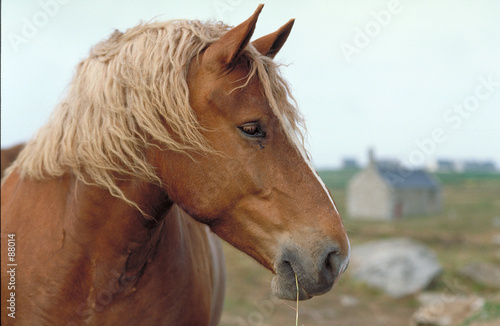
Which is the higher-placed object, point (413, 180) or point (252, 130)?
point (252, 130)

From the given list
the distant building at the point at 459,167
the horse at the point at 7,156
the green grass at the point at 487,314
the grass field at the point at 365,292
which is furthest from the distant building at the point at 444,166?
the horse at the point at 7,156

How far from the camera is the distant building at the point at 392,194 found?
2725 cm

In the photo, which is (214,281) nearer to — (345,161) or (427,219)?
(427,219)

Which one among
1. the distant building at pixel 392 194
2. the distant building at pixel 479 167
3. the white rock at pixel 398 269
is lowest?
the distant building at pixel 479 167

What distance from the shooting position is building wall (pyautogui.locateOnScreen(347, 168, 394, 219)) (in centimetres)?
2750

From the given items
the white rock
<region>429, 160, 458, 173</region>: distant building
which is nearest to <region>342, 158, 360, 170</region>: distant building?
<region>429, 160, 458, 173</region>: distant building

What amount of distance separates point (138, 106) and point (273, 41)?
0.73 metres

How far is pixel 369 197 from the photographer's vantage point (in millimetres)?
28438

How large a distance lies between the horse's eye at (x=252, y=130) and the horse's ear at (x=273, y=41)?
438 mm

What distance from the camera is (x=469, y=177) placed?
113 feet

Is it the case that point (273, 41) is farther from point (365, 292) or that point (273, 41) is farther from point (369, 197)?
point (369, 197)

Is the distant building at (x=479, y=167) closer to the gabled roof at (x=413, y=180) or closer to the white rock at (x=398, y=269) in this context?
the gabled roof at (x=413, y=180)

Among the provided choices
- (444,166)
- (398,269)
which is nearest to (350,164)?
(444,166)

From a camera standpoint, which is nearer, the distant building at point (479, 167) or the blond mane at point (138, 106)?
the blond mane at point (138, 106)
